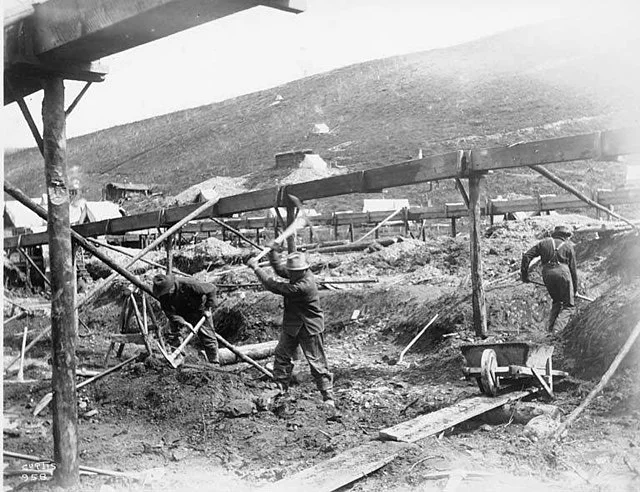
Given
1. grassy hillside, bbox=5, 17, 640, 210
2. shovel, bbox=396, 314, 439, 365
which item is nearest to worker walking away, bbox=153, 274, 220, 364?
shovel, bbox=396, 314, 439, 365

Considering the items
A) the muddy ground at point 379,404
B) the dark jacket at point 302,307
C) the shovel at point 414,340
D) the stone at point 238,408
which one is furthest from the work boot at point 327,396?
the shovel at point 414,340

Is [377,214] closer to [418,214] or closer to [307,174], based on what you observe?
[418,214]

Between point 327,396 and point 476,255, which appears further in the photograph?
point 476,255

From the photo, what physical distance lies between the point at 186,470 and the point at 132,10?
166 inches

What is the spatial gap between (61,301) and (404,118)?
60.5m

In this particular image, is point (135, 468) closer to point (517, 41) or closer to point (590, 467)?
point (590, 467)

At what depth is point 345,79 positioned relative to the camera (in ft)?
267

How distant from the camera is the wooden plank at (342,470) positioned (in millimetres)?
4895

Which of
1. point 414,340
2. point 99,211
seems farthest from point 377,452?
point 99,211

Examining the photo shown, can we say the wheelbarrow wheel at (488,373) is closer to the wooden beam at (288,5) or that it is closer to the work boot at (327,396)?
the work boot at (327,396)

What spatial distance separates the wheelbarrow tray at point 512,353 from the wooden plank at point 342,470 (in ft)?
6.01

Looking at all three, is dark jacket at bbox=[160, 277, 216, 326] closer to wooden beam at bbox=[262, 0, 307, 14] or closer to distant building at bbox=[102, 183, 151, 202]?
wooden beam at bbox=[262, 0, 307, 14]

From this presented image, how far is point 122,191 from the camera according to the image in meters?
57.9

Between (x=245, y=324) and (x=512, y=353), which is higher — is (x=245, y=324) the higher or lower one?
the lower one
